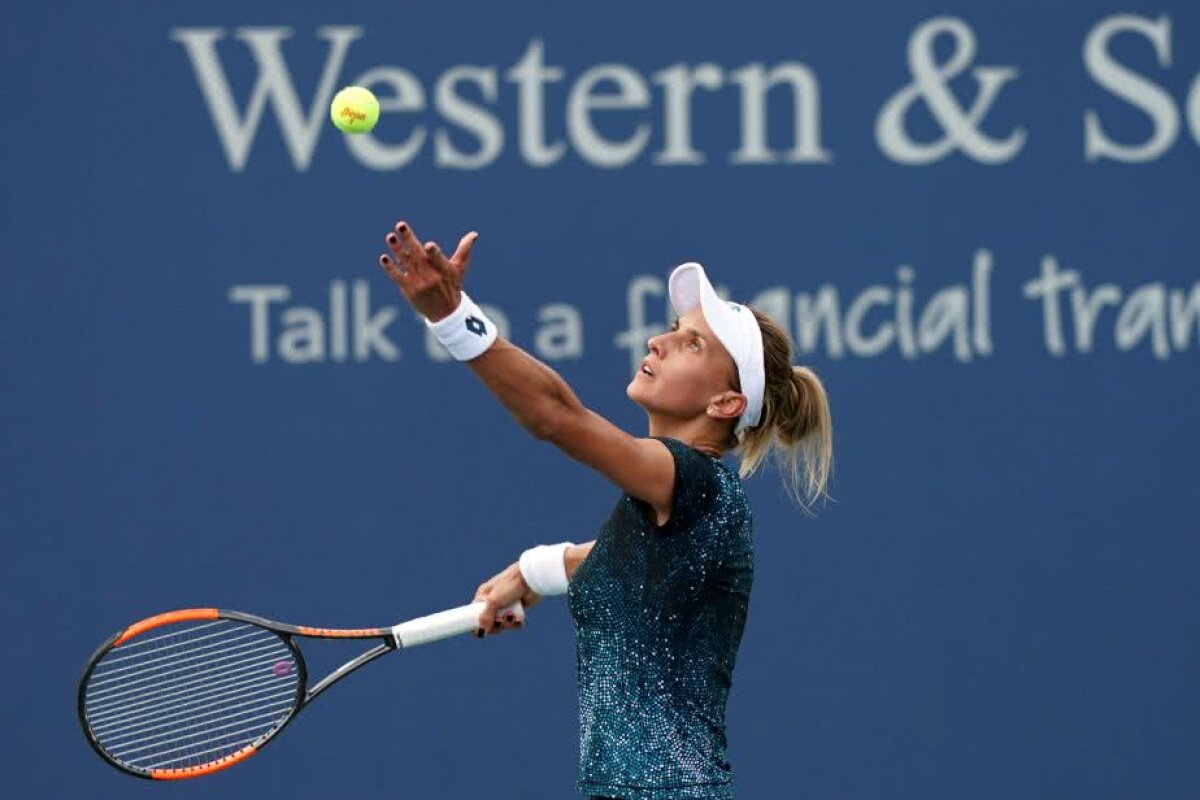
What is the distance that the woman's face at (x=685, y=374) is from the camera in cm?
340

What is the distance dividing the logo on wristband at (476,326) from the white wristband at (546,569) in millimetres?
777

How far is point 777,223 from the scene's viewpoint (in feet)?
17.6

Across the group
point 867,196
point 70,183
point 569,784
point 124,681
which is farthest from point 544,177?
point 124,681

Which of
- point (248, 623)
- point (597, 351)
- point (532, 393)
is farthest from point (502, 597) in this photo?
point (597, 351)

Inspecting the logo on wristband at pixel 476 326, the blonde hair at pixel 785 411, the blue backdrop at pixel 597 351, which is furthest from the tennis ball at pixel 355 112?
the blue backdrop at pixel 597 351

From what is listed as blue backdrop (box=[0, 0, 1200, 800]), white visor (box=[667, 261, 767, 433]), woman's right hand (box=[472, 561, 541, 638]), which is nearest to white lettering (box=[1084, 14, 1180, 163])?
blue backdrop (box=[0, 0, 1200, 800])

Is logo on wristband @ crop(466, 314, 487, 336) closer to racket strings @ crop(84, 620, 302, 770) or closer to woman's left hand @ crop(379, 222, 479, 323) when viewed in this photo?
woman's left hand @ crop(379, 222, 479, 323)

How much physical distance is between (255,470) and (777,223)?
1389 millimetres

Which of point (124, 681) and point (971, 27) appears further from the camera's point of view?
point (971, 27)

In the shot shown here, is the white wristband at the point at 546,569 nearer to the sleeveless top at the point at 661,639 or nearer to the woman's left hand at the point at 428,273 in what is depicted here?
the sleeveless top at the point at 661,639

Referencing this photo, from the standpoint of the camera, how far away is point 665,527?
10.6ft

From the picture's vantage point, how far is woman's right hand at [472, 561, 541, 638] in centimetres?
370

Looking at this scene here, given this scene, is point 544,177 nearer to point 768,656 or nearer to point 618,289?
point 618,289

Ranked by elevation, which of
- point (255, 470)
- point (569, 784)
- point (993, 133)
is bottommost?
point (569, 784)
